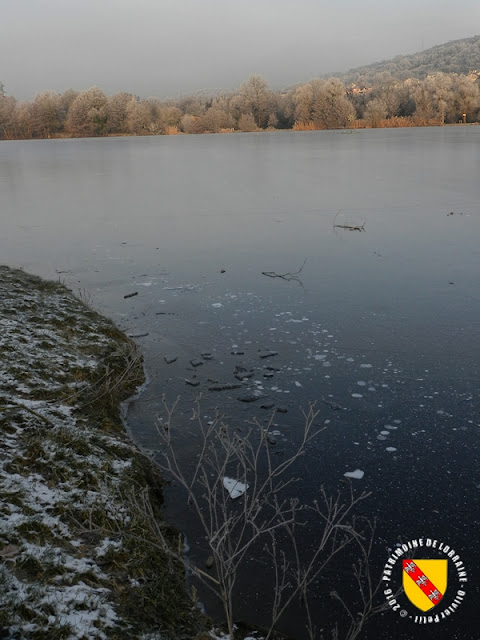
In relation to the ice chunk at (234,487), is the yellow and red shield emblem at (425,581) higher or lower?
lower

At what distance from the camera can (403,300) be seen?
847 centimetres

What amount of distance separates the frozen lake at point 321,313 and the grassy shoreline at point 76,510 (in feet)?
1.59

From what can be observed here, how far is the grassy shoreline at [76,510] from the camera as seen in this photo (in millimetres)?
2957

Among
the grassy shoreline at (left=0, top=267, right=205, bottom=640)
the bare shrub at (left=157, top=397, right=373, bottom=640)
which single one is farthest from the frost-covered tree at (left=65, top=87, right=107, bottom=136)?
the bare shrub at (left=157, top=397, right=373, bottom=640)

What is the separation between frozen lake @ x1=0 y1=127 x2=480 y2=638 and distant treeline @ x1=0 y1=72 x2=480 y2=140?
7610cm

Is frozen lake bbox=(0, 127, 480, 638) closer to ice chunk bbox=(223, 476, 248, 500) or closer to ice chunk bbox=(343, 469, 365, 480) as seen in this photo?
ice chunk bbox=(343, 469, 365, 480)

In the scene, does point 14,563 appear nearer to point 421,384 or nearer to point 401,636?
point 401,636

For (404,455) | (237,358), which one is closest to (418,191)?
(237,358)

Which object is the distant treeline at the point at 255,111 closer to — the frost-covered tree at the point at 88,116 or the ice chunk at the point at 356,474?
the frost-covered tree at the point at 88,116

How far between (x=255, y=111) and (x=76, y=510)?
10560 cm

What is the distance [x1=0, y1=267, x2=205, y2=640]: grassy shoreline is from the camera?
9.70 feet

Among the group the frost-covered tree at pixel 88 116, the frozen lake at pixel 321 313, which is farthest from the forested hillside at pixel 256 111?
the frozen lake at pixel 321 313

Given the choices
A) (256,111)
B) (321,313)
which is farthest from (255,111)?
(321,313)

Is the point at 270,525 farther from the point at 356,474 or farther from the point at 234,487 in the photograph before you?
the point at 356,474
